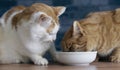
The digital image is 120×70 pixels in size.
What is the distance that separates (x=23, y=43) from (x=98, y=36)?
15.1 inches

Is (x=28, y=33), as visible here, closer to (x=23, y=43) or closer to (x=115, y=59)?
(x=23, y=43)

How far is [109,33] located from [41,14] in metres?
0.42

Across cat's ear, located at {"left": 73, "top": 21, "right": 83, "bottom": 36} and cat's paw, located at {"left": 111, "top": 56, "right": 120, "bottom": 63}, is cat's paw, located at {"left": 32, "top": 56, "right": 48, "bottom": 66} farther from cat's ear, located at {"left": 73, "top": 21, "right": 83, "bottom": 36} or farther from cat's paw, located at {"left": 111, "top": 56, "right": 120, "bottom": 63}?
cat's paw, located at {"left": 111, "top": 56, "right": 120, "bottom": 63}

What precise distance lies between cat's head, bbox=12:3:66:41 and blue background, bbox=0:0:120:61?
1.71 ft

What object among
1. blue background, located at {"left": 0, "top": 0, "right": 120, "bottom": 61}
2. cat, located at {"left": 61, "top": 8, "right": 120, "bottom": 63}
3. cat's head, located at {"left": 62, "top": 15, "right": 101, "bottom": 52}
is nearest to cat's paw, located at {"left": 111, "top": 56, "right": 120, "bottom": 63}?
cat, located at {"left": 61, "top": 8, "right": 120, "bottom": 63}

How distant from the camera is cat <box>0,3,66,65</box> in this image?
1.17m

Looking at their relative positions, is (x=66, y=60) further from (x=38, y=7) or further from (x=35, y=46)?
(x=38, y=7)

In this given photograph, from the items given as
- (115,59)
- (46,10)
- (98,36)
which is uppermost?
(46,10)

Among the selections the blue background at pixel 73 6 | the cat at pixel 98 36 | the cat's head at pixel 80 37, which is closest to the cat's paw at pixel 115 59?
the cat at pixel 98 36

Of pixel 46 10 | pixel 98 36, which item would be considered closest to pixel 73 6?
pixel 98 36

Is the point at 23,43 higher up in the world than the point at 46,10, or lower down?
lower down

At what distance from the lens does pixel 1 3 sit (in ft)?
5.80

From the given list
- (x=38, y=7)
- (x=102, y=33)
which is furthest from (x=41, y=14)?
(x=102, y=33)

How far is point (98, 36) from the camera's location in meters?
1.45
